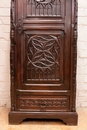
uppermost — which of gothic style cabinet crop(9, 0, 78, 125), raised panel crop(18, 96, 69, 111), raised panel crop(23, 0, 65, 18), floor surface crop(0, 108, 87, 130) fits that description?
raised panel crop(23, 0, 65, 18)

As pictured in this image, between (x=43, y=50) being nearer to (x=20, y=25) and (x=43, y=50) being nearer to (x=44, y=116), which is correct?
(x=20, y=25)

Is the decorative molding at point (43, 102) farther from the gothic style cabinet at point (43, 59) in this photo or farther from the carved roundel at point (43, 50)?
the carved roundel at point (43, 50)

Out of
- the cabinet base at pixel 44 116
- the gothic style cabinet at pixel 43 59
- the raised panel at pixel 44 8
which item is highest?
the raised panel at pixel 44 8

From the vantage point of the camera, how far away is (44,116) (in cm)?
206

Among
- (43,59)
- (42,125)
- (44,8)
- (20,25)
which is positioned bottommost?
(42,125)

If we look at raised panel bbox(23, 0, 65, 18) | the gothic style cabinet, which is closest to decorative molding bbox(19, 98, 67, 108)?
the gothic style cabinet

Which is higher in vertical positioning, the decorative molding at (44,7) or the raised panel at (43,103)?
the decorative molding at (44,7)

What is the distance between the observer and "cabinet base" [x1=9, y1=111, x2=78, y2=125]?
205 centimetres

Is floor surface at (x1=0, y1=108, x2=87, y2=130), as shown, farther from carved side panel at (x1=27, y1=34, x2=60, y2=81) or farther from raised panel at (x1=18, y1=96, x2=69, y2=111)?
carved side panel at (x1=27, y1=34, x2=60, y2=81)

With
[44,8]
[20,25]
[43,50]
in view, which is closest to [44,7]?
[44,8]

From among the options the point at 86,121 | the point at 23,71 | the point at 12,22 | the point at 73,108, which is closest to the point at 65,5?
the point at 12,22

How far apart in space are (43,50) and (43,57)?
0.22ft

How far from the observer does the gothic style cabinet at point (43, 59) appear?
196cm

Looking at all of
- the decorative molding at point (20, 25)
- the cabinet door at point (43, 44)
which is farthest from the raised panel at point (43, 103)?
the decorative molding at point (20, 25)
